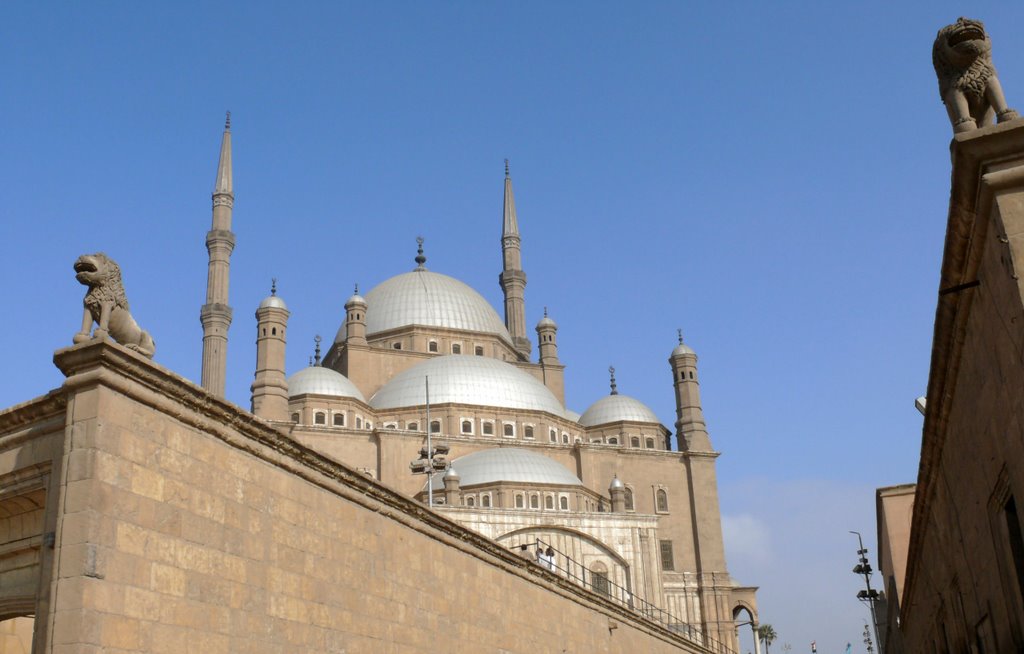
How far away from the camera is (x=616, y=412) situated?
142ft

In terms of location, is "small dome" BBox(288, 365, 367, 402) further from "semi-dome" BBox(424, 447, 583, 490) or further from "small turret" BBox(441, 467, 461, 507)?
"small turret" BBox(441, 467, 461, 507)

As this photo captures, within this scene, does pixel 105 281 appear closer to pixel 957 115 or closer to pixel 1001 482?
pixel 957 115

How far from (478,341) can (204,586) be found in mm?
39026

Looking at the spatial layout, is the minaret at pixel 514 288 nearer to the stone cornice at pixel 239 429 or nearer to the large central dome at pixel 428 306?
the large central dome at pixel 428 306

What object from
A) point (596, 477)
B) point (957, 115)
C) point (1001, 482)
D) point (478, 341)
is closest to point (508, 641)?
point (1001, 482)

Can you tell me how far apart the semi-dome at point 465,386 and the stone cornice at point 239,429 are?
27.2 m

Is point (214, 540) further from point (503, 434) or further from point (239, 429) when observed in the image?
point (503, 434)

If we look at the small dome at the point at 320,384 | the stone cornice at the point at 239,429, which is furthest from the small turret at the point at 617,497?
the stone cornice at the point at 239,429

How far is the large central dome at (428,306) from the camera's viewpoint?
148 feet

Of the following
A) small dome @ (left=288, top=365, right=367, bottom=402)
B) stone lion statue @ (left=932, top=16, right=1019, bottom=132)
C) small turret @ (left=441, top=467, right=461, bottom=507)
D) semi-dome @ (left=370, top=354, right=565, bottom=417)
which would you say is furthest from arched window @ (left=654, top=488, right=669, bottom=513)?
stone lion statue @ (left=932, top=16, right=1019, bottom=132)

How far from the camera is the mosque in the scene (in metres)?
31.1

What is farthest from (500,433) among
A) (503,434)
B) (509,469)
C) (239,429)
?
(239,429)

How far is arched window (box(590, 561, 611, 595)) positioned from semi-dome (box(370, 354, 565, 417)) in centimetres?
969

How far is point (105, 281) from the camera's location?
6602 millimetres
